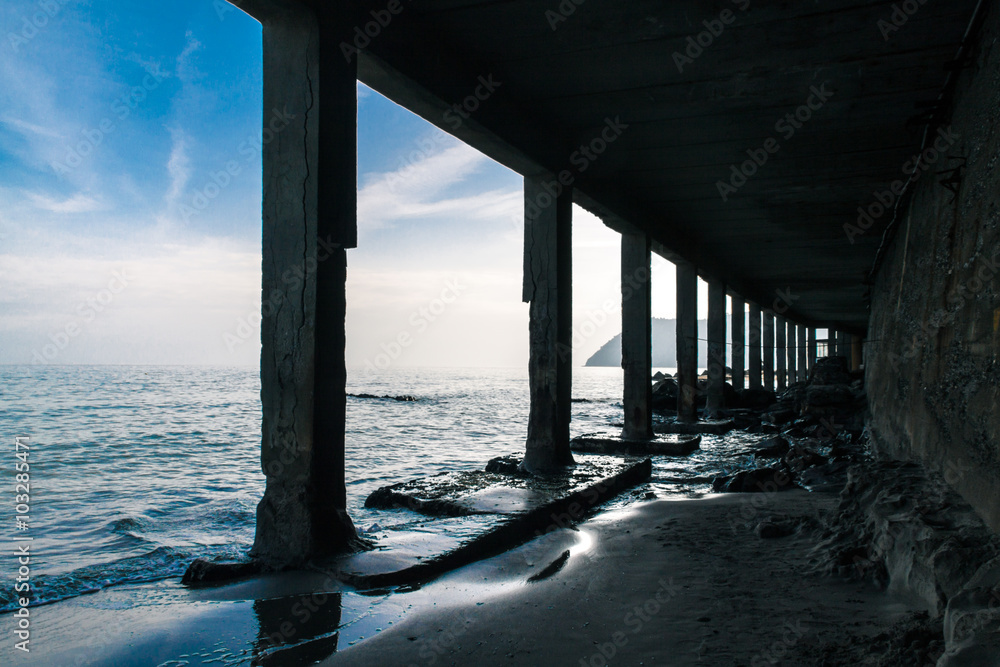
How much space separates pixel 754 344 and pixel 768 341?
239 centimetres

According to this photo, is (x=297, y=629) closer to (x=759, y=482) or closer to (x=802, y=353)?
(x=759, y=482)

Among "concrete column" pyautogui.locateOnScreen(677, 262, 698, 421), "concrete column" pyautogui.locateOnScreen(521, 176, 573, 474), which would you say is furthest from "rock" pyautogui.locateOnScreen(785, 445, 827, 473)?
"concrete column" pyautogui.locateOnScreen(677, 262, 698, 421)

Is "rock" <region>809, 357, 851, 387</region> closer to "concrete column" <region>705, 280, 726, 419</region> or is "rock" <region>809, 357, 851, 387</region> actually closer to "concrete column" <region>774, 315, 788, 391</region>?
"concrete column" <region>705, 280, 726, 419</region>

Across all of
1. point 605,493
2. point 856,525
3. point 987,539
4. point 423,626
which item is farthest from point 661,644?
point 605,493

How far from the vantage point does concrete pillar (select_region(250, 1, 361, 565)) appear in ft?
9.62

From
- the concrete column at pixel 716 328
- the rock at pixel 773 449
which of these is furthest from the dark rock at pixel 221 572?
the concrete column at pixel 716 328

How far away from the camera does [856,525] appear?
3.09m

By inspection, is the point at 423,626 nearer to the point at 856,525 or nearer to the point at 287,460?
the point at 287,460

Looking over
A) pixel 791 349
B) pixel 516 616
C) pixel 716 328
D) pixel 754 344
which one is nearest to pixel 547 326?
pixel 516 616

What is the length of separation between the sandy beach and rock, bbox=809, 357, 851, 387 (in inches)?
544

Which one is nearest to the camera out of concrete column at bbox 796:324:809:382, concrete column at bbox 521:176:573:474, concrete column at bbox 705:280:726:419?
concrete column at bbox 521:176:573:474

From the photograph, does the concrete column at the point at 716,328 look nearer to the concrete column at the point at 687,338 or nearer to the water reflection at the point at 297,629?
the concrete column at the point at 687,338

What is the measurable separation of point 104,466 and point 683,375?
9156 millimetres

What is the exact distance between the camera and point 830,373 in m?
15.8
